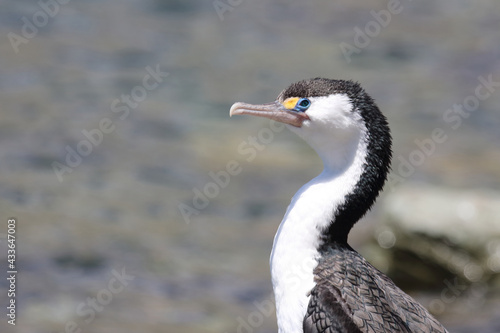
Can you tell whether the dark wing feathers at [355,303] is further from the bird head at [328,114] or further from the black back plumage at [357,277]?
the bird head at [328,114]

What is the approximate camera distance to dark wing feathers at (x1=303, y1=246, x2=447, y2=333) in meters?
5.59

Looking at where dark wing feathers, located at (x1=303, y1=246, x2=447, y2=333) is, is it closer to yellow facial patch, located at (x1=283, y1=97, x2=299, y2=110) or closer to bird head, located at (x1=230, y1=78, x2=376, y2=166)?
bird head, located at (x1=230, y1=78, x2=376, y2=166)

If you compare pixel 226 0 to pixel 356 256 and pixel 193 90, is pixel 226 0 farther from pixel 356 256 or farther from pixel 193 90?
pixel 356 256

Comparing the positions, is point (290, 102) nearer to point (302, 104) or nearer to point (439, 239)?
point (302, 104)

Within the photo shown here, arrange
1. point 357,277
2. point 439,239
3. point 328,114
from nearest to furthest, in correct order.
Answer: point 357,277, point 328,114, point 439,239

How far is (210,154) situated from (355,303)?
346 inches

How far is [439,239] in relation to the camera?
34.6 ft

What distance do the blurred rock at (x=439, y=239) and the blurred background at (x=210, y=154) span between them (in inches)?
0.7

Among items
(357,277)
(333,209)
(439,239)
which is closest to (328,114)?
(333,209)

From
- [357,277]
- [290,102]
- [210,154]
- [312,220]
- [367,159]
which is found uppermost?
[290,102]

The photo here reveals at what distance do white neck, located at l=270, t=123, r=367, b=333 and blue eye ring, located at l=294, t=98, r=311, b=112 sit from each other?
0.21 meters

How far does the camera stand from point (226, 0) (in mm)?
19516

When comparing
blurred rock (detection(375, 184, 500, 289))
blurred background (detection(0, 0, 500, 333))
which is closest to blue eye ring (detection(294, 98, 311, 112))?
blurred background (detection(0, 0, 500, 333))

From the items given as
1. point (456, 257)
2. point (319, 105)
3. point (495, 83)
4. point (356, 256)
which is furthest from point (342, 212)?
point (495, 83)
